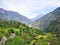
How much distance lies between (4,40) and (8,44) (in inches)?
363

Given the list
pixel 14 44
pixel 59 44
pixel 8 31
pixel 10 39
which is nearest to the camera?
pixel 59 44

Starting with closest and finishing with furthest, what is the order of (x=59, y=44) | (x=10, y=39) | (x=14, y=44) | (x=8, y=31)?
(x=59, y=44) → (x=14, y=44) → (x=10, y=39) → (x=8, y=31)

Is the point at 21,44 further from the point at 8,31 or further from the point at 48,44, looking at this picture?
the point at 8,31

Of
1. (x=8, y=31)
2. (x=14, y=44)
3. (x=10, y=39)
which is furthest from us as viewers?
(x=8, y=31)

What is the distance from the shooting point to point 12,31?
16675 centimetres

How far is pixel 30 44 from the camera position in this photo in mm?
123375

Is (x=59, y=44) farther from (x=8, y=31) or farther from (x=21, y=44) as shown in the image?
(x=8, y=31)

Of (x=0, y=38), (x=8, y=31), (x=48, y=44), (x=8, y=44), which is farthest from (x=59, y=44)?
(x=8, y=31)

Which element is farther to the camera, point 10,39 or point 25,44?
point 10,39

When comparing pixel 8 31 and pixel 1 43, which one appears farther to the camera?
pixel 8 31

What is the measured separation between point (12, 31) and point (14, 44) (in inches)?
1868

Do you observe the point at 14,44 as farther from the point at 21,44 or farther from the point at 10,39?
the point at 10,39

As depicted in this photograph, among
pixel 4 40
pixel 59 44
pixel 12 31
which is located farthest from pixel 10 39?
pixel 59 44

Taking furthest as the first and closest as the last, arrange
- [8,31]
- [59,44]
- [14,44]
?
[8,31]
[14,44]
[59,44]
